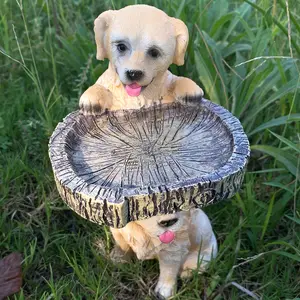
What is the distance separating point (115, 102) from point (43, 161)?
661mm

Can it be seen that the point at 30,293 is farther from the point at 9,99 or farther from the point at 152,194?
the point at 9,99

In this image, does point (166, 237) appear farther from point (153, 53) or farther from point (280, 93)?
point (280, 93)

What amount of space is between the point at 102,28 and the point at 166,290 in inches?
34.6

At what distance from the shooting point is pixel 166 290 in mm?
1620

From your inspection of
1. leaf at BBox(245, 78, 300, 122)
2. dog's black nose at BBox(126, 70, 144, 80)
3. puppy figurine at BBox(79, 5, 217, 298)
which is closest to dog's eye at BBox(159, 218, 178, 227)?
puppy figurine at BBox(79, 5, 217, 298)

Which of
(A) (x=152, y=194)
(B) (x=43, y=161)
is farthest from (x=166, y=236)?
(B) (x=43, y=161)

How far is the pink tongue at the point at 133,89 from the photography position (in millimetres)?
1357

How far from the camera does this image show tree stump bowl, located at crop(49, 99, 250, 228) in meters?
1.17

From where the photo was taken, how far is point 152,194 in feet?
3.78

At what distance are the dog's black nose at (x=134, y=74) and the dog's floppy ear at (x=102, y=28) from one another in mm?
150

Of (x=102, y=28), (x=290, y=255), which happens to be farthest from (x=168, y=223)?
(x=102, y=28)

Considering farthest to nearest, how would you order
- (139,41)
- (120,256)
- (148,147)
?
1. (120,256)
2. (148,147)
3. (139,41)

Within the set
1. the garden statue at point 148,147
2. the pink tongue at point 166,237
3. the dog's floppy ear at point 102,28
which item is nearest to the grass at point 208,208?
the garden statue at point 148,147

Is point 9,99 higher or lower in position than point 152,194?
lower
